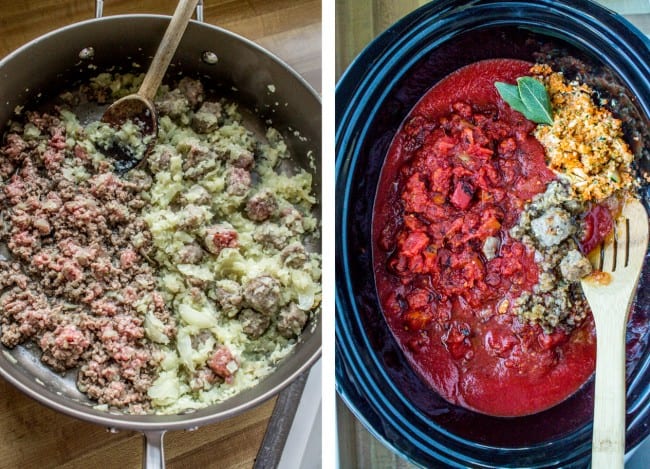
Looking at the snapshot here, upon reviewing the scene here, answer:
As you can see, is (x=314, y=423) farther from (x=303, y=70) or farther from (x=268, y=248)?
(x=303, y=70)

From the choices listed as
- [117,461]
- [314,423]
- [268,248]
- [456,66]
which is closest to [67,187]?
[268,248]

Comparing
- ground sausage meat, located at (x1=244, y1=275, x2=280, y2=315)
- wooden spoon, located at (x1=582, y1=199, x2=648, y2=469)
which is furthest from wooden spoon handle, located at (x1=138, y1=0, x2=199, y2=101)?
wooden spoon, located at (x1=582, y1=199, x2=648, y2=469)

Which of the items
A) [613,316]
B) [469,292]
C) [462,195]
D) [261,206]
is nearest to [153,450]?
[261,206]

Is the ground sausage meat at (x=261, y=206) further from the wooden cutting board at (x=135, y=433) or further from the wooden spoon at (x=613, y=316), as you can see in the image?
the wooden spoon at (x=613, y=316)

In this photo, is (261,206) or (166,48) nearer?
(166,48)

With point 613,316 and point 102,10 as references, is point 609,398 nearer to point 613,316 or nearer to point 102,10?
point 613,316

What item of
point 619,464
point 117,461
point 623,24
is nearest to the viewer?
point 619,464

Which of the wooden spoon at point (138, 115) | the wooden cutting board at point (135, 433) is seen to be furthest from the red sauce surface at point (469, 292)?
the wooden spoon at point (138, 115)
